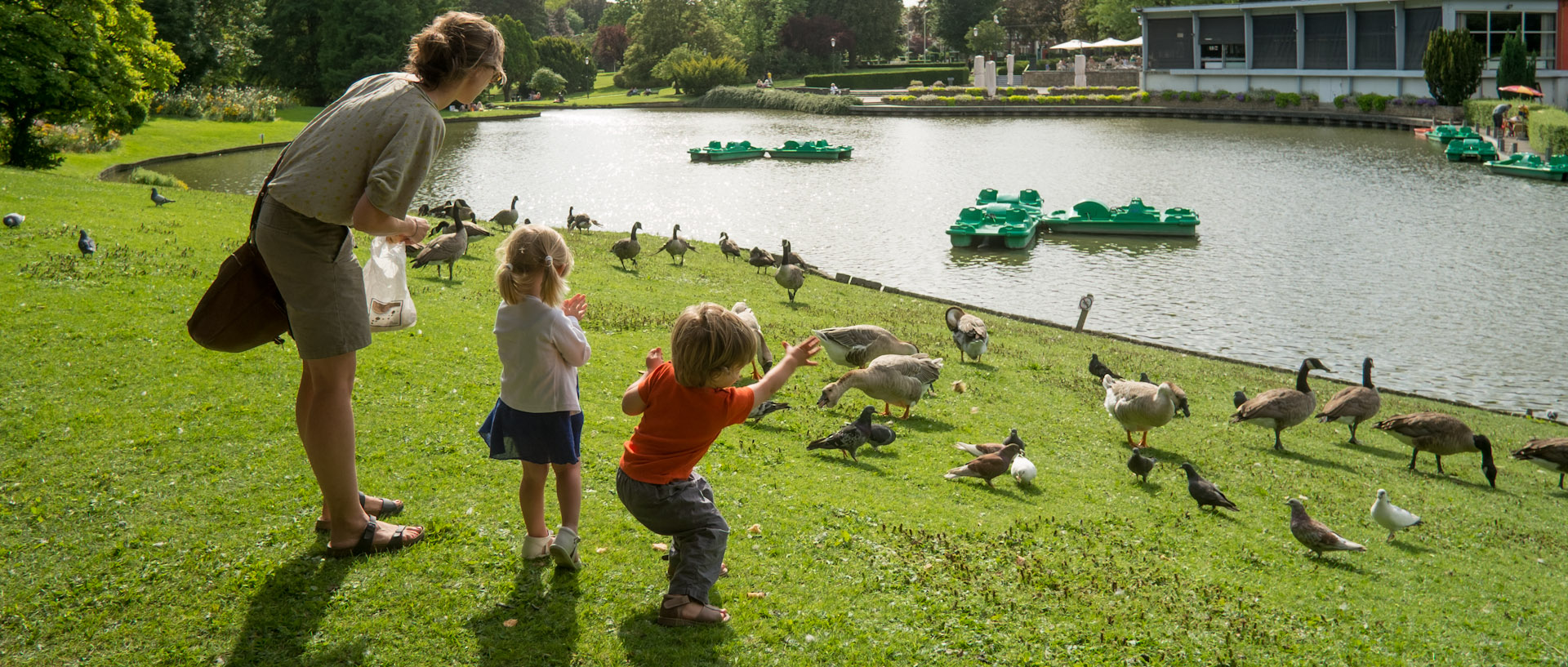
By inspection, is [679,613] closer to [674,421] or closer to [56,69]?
[674,421]

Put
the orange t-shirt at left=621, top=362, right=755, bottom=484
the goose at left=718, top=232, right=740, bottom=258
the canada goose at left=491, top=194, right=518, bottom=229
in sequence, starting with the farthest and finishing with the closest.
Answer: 1. the canada goose at left=491, top=194, right=518, bottom=229
2. the goose at left=718, top=232, right=740, bottom=258
3. the orange t-shirt at left=621, top=362, right=755, bottom=484

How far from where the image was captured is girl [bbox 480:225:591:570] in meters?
5.32

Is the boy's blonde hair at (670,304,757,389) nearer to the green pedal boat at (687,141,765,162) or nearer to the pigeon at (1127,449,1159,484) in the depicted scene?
the pigeon at (1127,449,1159,484)

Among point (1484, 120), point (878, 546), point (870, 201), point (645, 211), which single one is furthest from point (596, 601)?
point (1484, 120)

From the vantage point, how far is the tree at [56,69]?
2427cm

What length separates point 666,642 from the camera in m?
5.14

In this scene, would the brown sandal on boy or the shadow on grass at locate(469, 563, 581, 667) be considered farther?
the brown sandal on boy

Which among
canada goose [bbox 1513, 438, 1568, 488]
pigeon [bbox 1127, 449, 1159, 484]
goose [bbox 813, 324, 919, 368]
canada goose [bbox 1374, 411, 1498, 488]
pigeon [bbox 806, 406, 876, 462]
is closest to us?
pigeon [bbox 806, 406, 876, 462]

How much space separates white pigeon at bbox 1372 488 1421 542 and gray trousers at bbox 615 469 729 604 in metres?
6.84

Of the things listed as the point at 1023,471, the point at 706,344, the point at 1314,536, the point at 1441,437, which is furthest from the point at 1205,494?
the point at 706,344

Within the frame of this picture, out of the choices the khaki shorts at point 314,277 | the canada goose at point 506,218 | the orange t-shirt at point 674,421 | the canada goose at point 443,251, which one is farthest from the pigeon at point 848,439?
the canada goose at point 506,218

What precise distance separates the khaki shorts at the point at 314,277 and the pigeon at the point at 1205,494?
7.27 m

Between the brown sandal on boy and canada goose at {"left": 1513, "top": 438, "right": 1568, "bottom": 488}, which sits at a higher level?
the brown sandal on boy

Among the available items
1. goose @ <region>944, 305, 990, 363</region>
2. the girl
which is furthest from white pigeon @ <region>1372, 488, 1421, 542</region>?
the girl
